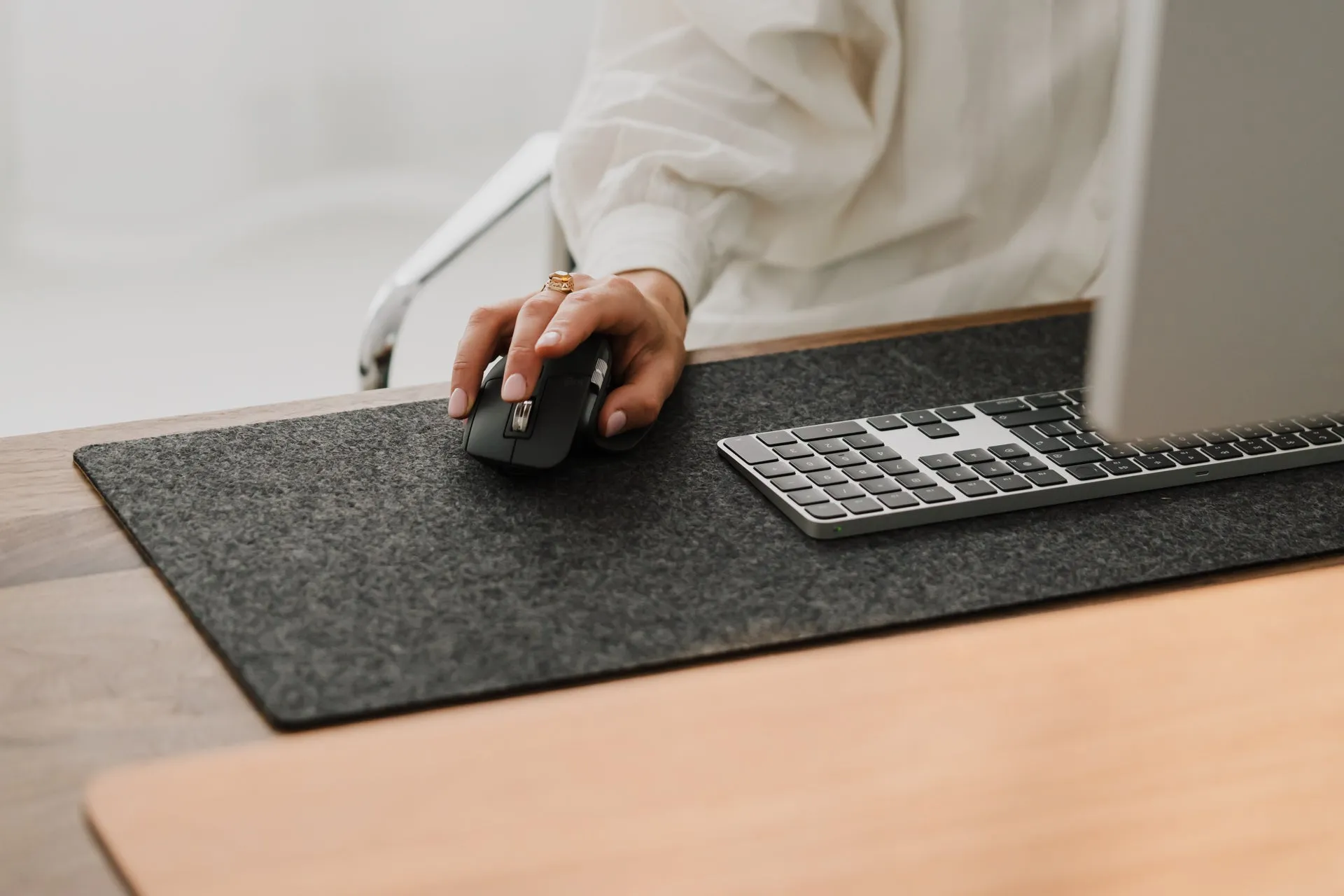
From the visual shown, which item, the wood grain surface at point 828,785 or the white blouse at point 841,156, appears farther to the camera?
the white blouse at point 841,156

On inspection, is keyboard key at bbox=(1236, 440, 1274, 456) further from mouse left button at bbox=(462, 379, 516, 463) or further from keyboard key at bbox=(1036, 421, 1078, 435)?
mouse left button at bbox=(462, 379, 516, 463)

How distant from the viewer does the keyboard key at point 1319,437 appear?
663mm

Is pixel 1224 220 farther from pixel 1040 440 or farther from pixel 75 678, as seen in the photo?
pixel 75 678

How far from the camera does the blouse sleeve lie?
37.5 inches

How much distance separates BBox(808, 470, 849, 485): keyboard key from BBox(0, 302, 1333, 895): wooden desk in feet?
0.49

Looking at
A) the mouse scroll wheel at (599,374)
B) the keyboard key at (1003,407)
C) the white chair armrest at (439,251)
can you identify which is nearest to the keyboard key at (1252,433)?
the keyboard key at (1003,407)

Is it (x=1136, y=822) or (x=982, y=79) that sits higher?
(x=982, y=79)

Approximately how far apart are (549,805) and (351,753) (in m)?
0.08

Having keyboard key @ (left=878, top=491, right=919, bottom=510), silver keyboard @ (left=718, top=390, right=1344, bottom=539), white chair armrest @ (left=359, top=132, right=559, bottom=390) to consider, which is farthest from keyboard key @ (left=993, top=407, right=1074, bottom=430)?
white chair armrest @ (left=359, top=132, right=559, bottom=390)

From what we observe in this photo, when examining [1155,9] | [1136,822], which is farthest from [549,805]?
[1155,9]

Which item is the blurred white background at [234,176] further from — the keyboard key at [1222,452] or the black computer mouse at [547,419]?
the keyboard key at [1222,452]

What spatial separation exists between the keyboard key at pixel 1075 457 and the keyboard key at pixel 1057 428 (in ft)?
0.07

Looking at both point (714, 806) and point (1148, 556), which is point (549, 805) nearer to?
point (714, 806)

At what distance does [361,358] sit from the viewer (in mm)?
935
